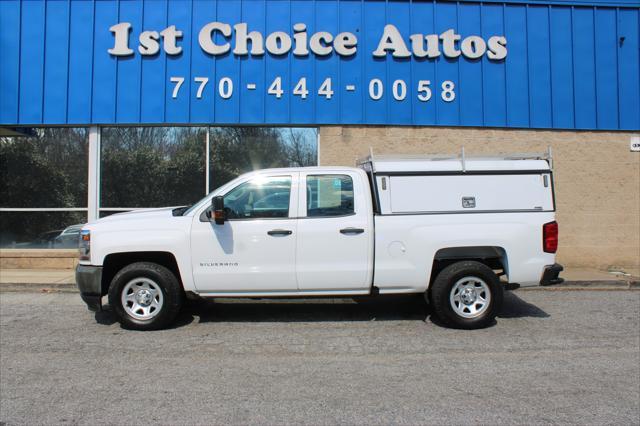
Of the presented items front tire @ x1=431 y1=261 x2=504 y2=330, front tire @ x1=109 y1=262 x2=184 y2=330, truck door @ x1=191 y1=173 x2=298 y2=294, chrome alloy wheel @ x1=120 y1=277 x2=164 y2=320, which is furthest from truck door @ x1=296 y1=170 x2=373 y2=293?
chrome alloy wheel @ x1=120 y1=277 x2=164 y2=320

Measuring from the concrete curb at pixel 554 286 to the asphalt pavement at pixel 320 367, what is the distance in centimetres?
120

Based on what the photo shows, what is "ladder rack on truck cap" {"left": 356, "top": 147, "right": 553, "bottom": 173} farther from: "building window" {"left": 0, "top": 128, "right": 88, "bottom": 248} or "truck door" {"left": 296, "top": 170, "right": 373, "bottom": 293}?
"building window" {"left": 0, "top": 128, "right": 88, "bottom": 248}

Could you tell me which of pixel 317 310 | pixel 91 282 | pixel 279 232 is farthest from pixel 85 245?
pixel 317 310

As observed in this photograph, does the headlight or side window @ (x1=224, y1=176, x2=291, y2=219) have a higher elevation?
side window @ (x1=224, y1=176, x2=291, y2=219)

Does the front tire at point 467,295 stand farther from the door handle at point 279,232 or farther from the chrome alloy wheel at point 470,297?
the door handle at point 279,232

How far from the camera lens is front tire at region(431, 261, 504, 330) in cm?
614

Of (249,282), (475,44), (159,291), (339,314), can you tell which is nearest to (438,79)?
(475,44)

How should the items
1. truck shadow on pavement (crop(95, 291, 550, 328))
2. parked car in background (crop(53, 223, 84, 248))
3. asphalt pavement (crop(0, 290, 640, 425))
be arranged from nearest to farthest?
asphalt pavement (crop(0, 290, 640, 425)) < truck shadow on pavement (crop(95, 291, 550, 328)) < parked car in background (crop(53, 223, 84, 248))

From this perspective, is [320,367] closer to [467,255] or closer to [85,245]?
[467,255]

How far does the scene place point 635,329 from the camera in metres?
6.30

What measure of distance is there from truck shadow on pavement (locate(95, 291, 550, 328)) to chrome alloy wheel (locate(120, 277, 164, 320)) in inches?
16.3

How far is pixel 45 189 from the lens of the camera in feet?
35.6

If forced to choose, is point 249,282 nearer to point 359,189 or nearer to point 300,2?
point 359,189

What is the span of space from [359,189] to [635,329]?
396 cm
